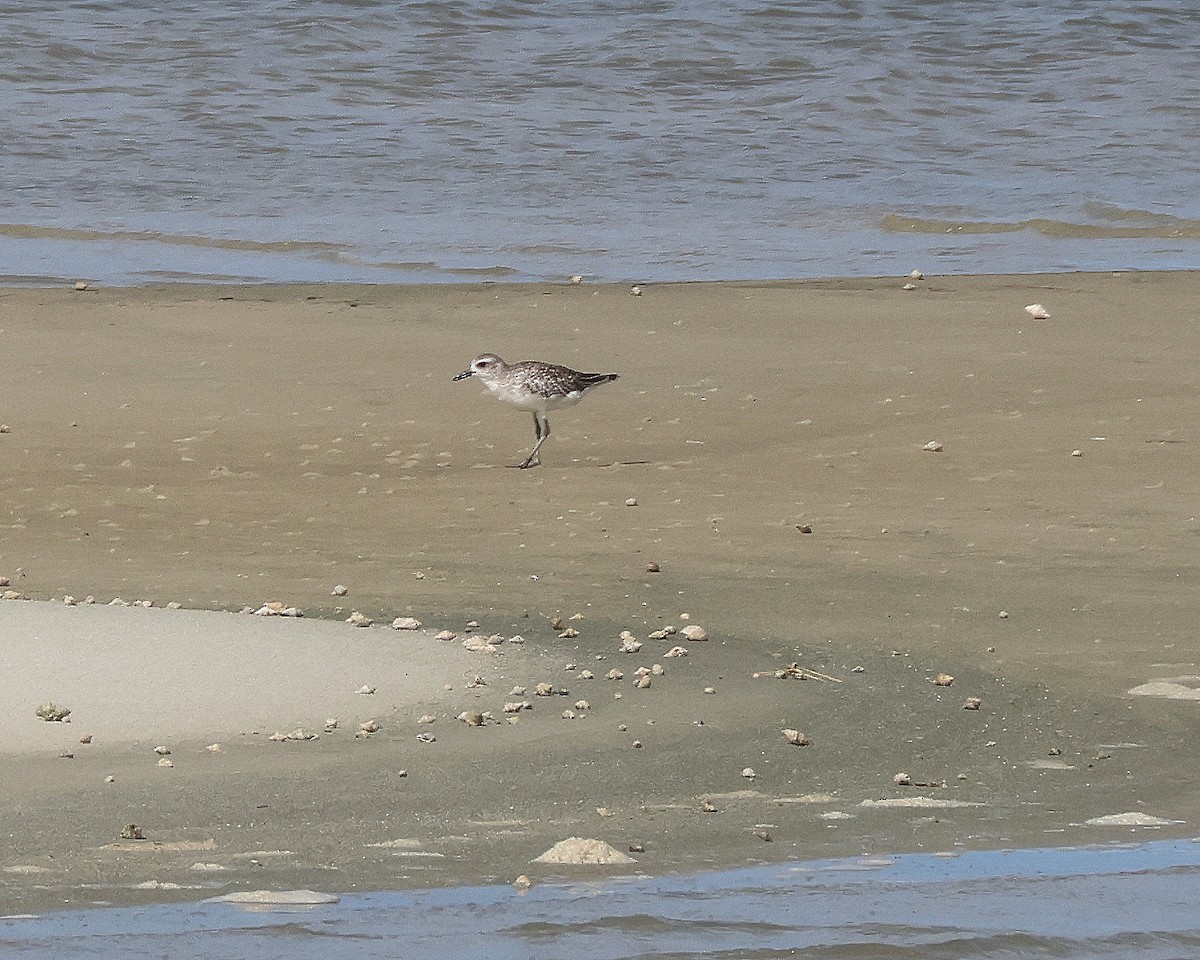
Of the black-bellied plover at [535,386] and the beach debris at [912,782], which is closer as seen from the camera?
the beach debris at [912,782]

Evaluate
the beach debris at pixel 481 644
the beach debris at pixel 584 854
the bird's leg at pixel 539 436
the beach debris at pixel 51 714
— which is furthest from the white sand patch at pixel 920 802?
the bird's leg at pixel 539 436

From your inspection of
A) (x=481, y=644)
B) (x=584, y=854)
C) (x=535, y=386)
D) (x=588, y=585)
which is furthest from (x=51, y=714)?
(x=535, y=386)

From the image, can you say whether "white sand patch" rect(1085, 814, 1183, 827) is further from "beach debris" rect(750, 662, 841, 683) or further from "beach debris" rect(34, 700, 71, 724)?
"beach debris" rect(34, 700, 71, 724)

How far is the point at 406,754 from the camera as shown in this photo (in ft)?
19.1

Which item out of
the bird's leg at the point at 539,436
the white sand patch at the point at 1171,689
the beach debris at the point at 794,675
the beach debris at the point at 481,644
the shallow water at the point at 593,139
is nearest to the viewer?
the white sand patch at the point at 1171,689

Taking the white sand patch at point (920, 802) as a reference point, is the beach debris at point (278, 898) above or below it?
above

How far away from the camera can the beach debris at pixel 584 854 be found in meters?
4.96

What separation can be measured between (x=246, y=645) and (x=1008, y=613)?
2.42 meters

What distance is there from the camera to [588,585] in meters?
7.89

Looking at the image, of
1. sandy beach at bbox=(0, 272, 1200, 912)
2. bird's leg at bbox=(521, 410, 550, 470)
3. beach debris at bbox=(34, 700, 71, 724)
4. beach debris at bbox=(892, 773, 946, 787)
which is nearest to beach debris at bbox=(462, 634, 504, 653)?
sandy beach at bbox=(0, 272, 1200, 912)

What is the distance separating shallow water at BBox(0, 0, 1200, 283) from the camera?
55.3 feet

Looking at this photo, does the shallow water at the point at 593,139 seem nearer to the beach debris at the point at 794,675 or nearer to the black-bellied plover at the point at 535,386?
the black-bellied plover at the point at 535,386

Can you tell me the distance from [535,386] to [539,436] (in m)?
0.27

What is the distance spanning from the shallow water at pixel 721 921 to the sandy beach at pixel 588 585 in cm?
18
